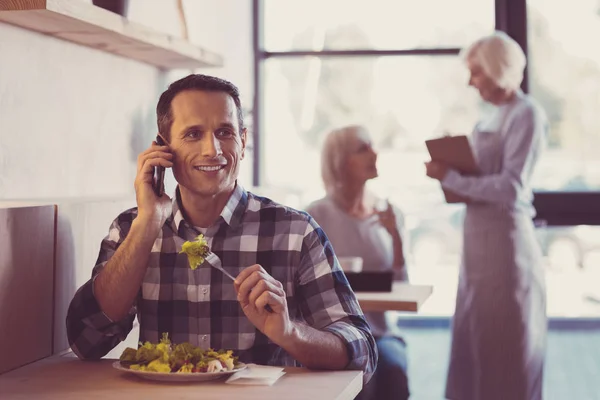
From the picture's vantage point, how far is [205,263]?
189cm

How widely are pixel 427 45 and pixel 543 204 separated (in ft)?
3.35

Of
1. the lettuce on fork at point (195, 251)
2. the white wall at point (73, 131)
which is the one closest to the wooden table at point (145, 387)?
the lettuce on fork at point (195, 251)

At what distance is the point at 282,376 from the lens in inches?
64.4

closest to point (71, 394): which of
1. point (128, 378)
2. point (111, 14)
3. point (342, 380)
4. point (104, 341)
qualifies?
point (128, 378)

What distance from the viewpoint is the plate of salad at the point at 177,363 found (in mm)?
1566

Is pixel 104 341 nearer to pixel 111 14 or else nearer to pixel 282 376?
pixel 282 376

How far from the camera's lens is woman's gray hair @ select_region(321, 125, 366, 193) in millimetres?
3402

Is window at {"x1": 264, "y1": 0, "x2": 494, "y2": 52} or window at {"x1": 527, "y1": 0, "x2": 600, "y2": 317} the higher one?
window at {"x1": 264, "y1": 0, "x2": 494, "y2": 52}

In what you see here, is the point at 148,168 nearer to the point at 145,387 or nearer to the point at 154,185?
the point at 154,185

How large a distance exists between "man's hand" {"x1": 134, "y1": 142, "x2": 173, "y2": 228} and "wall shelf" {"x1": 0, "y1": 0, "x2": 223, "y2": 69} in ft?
1.18

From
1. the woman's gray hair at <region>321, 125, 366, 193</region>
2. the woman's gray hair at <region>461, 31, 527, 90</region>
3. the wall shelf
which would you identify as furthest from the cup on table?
the woman's gray hair at <region>461, 31, 527, 90</region>

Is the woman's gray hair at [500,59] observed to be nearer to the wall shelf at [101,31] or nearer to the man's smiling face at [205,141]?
the wall shelf at [101,31]

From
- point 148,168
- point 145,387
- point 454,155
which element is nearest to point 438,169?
point 454,155

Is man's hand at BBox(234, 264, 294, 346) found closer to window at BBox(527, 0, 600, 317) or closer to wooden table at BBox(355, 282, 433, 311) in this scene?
wooden table at BBox(355, 282, 433, 311)
